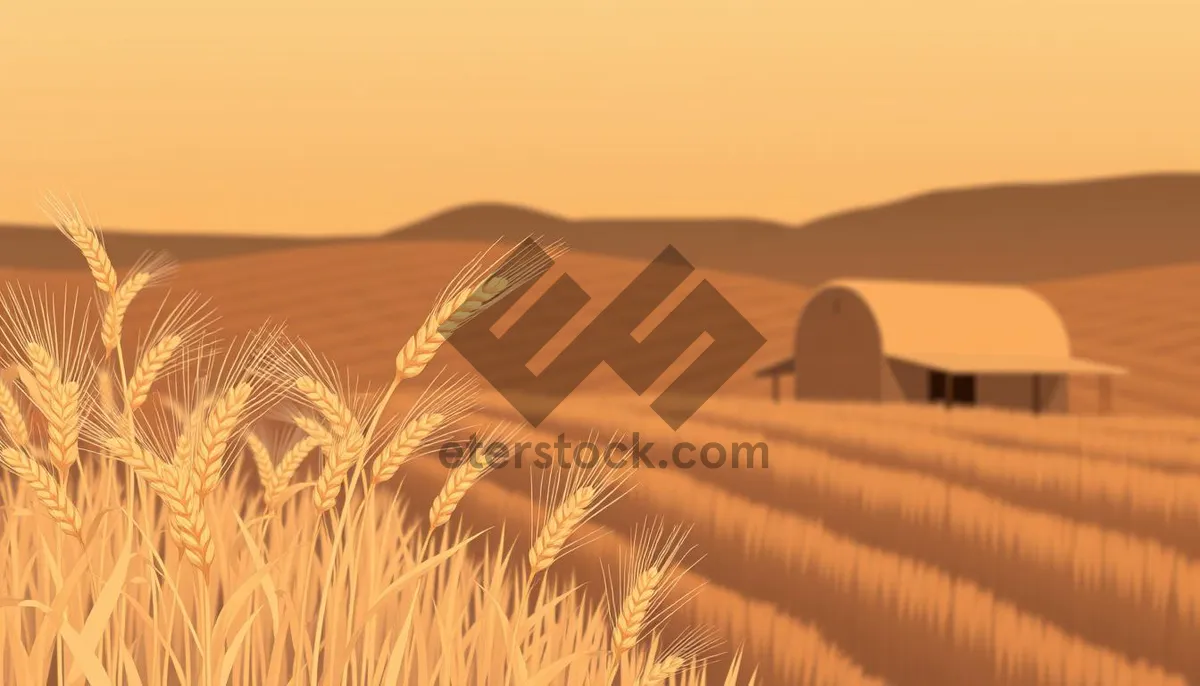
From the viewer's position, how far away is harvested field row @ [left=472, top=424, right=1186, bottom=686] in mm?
5527

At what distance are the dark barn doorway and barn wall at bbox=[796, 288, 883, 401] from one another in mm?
1274

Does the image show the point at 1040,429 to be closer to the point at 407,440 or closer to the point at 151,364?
the point at 151,364

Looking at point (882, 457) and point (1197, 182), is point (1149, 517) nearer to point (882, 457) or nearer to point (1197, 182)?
point (882, 457)

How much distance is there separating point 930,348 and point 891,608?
2389 cm

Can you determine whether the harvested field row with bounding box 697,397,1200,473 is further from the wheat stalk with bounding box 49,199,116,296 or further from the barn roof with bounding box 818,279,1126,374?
the wheat stalk with bounding box 49,199,116,296

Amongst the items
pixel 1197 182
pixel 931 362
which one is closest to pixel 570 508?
pixel 931 362

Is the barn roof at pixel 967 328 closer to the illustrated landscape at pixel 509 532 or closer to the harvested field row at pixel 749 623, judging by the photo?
the illustrated landscape at pixel 509 532

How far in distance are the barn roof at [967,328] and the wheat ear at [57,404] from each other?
26.3 metres

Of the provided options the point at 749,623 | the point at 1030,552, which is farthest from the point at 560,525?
the point at 1030,552

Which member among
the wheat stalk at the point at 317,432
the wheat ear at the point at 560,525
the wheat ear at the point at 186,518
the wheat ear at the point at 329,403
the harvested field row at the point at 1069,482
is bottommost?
the harvested field row at the point at 1069,482

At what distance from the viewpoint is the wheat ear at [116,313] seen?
9.45 ft

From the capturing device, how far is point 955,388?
30062 millimetres

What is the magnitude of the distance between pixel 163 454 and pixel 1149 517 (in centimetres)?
721

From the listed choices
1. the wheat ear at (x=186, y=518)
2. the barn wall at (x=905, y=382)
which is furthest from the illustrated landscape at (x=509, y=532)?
the barn wall at (x=905, y=382)
